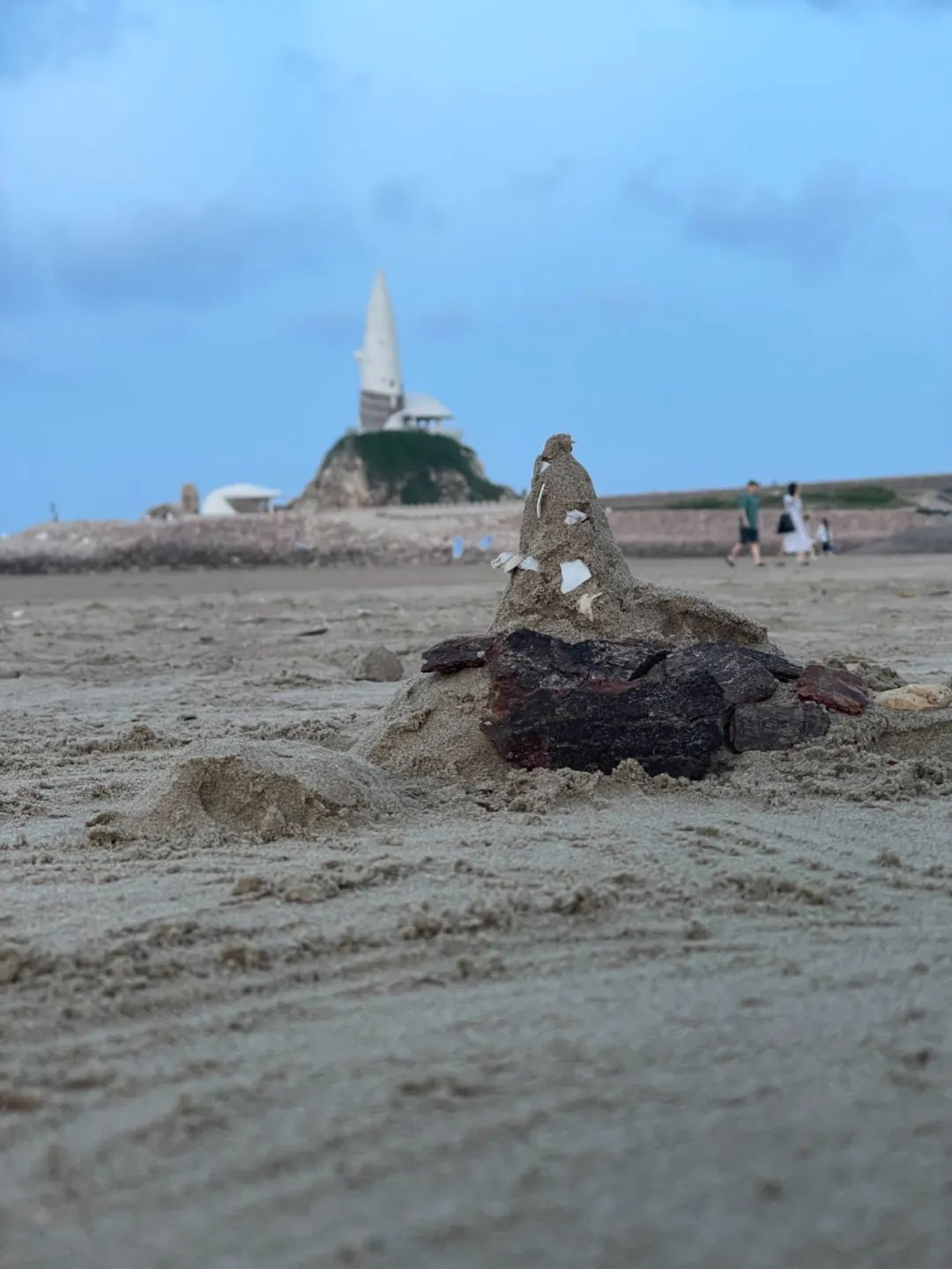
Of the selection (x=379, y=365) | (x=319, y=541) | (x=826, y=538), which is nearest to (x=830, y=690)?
Result: (x=826, y=538)

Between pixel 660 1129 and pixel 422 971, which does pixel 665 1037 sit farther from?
pixel 422 971

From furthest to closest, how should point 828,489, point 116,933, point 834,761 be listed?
1. point 828,489
2. point 834,761
3. point 116,933

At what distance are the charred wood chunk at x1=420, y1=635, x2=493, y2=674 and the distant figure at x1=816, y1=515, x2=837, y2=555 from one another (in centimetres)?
1905

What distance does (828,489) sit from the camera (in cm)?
2798

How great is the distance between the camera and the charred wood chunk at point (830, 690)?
3809 mm

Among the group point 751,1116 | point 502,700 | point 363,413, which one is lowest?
point 751,1116

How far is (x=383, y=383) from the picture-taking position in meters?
58.5

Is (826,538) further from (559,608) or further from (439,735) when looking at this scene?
(439,735)

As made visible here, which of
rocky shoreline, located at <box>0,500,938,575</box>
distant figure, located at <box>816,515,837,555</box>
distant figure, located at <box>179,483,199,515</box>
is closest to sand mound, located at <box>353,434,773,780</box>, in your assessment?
distant figure, located at <box>816,515,837,555</box>

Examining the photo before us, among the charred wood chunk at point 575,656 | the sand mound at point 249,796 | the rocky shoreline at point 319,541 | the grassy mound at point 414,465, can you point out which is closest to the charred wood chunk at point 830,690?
the charred wood chunk at point 575,656

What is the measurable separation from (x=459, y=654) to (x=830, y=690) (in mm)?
1189

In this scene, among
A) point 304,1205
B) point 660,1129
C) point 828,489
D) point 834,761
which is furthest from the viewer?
point 828,489

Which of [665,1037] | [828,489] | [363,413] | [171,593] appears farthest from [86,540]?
[363,413]

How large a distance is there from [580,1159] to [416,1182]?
0.21 meters
